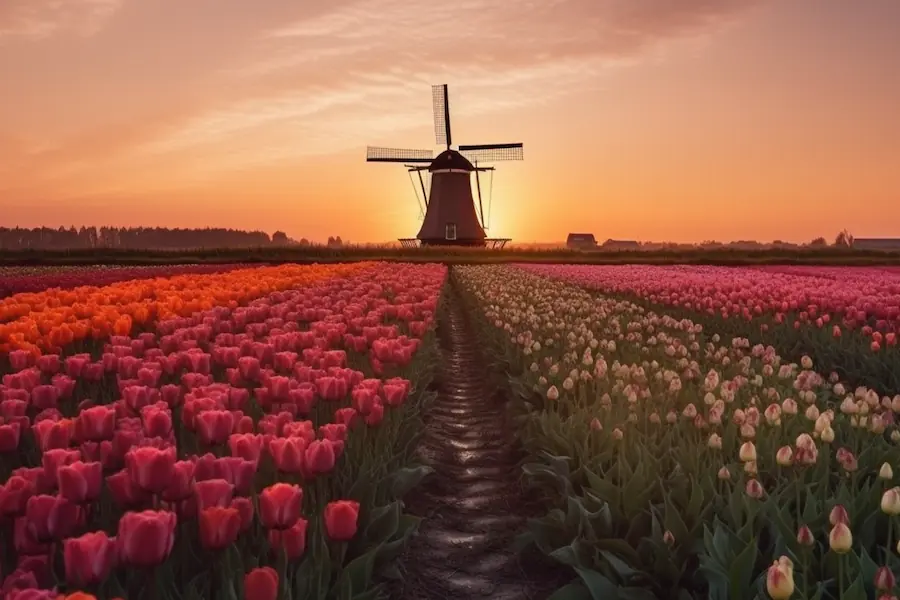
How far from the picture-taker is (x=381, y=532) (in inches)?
172

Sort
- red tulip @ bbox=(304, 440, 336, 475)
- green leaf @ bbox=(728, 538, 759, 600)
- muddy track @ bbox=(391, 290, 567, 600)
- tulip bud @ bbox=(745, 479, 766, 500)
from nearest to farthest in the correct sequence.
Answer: green leaf @ bbox=(728, 538, 759, 600) → red tulip @ bbox=(304, 440, 336, 475) → tulip bud @ bbox=(745, 479, 766, 500) → muddy track @ bbox=(391, 290, 567, 600)

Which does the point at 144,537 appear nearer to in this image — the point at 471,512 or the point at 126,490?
the point at 126,490

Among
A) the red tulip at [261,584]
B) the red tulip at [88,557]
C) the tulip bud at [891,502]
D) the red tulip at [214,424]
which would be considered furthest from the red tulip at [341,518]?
the tulip bud at [891,502]

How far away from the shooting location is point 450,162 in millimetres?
56688

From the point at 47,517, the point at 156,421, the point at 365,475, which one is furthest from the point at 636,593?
the point at 47,517

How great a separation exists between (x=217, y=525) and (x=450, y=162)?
179ft

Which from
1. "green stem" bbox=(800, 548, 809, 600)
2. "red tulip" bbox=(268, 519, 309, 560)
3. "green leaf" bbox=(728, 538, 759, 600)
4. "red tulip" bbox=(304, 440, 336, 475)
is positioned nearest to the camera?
"green stem" bbox=(800, 548, 809, 600)

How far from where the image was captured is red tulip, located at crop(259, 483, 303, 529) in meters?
3.06

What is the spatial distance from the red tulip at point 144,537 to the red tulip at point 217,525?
0.23m

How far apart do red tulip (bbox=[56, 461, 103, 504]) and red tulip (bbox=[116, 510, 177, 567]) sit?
1.60 ft

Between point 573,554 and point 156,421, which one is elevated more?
point 156,421

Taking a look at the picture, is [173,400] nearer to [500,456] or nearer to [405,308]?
[500,456]

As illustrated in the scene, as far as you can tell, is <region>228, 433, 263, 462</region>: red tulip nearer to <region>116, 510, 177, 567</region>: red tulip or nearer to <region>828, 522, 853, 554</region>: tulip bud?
<region>116, 510, 177, 567</region>: red tulip

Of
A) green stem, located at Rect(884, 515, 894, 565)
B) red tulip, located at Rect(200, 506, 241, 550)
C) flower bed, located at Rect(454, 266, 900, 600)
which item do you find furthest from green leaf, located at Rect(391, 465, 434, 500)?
green stem, located at Rect(884, 515, 894, 565)
